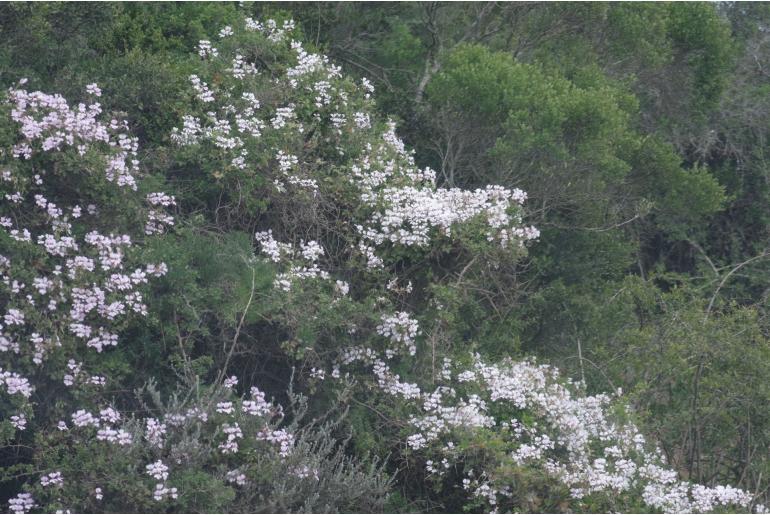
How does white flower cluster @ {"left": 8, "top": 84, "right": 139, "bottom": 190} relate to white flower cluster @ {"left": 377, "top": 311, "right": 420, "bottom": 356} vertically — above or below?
above

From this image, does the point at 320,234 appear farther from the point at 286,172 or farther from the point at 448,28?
the point at 448,28

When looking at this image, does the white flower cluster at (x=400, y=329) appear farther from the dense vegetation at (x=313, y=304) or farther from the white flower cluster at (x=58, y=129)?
the white flower cluster at (x=58, y=129)

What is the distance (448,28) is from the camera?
36.7 ft

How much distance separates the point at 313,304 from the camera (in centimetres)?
678

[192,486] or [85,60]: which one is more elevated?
[85,60]

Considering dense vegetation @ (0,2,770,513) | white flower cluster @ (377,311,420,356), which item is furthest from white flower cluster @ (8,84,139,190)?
white flower cluster @ (377,311,420,356)

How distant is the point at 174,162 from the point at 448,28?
184 inches

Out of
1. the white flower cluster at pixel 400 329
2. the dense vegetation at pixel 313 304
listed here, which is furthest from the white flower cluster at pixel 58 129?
the white flower cluster at pixel 400 329

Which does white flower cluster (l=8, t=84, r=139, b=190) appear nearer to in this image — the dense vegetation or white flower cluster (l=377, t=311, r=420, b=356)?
the dense vegetation

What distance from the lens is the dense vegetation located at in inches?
235

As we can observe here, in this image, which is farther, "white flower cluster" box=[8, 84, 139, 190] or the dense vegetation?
"white flower cluster" box=[8, 84, 139, 190]

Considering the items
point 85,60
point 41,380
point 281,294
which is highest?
point 85,60

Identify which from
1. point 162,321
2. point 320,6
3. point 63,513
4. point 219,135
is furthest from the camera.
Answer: point 320,6

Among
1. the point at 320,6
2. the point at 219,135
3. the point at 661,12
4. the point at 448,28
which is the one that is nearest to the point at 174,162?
the point at 219,135
